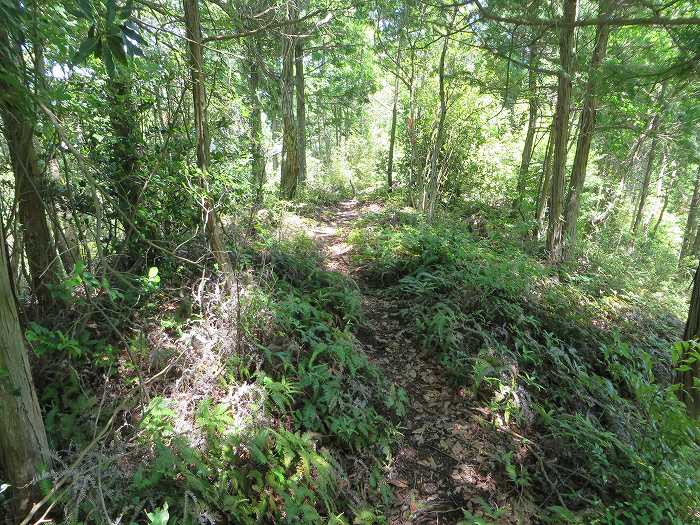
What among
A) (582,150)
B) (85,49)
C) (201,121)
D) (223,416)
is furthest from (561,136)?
(85,49)

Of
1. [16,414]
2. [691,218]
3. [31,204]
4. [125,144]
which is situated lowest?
[691,218]

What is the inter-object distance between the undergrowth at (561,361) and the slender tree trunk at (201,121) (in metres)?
2.77

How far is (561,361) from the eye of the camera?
457 centimetres

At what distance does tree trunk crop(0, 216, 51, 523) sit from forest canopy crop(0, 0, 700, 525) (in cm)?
1

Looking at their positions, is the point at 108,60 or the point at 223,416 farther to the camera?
the point at 223,416

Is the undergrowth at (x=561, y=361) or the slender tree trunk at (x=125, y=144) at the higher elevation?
the slender tree trunk at (x=125, y=144)

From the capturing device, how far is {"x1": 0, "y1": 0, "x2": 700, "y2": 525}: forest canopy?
2.24 meters

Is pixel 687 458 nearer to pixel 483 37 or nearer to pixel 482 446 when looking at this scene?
pixel 482 446

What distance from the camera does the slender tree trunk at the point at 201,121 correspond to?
10.5ft

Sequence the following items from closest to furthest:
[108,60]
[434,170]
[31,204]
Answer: [108,60] → [31,204] → [434,170]

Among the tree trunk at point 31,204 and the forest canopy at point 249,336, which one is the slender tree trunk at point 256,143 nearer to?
the forest canopy at point 249,336

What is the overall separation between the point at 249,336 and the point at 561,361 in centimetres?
378

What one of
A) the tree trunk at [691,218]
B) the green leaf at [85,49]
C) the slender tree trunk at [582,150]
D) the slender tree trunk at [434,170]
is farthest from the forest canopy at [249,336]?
the tree trunk at [691,218]

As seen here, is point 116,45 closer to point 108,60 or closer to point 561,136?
point 108,60
